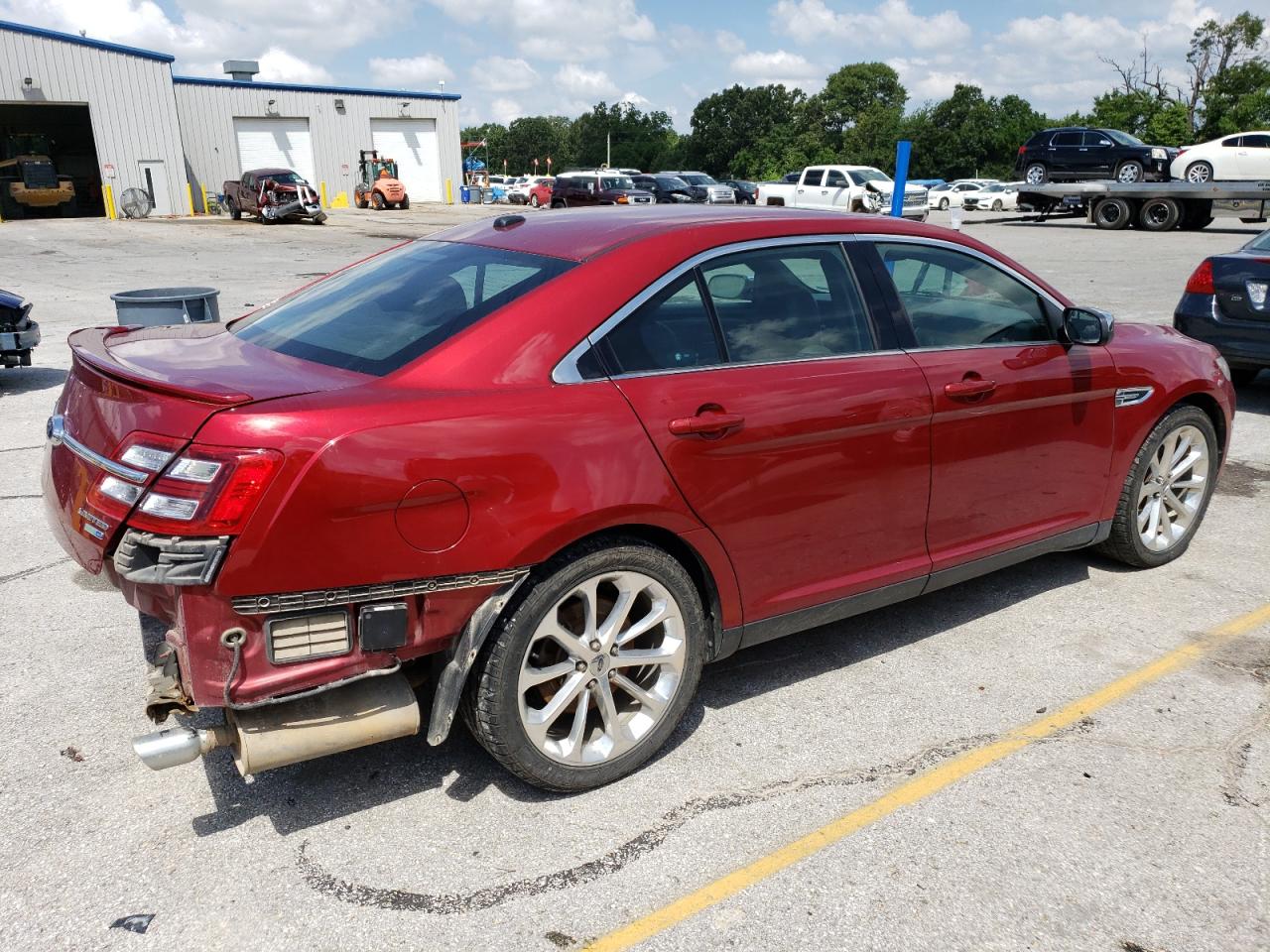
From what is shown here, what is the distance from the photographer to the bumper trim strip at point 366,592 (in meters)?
2.47

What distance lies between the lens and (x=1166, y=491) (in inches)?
188

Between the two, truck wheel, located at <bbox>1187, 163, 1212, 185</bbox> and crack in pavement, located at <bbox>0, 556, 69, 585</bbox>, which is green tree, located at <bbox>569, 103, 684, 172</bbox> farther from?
crack in pavement, located at <bbox>0, 556, 69, 585</bbox>

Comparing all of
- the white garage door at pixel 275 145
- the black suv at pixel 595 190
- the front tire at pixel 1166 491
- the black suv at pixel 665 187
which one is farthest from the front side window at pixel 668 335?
the white garage door at pixel 275 145

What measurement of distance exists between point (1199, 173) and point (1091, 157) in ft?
10.5

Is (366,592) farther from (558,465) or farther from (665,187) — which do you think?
(665,187)

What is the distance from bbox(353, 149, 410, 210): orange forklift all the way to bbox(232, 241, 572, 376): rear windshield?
41165 mm

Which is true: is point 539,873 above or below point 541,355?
Answer: below

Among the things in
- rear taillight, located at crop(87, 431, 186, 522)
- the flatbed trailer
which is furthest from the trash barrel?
the flatbed trailer

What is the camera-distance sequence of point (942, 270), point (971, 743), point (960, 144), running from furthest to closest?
point (960, 144), point (942, 270), point (971, 743)

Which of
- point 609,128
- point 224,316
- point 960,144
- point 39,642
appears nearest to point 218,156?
point 224,316

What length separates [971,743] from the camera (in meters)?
3.36

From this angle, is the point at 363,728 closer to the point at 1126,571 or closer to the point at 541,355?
the point at 541,355

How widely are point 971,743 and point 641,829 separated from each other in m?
1.19

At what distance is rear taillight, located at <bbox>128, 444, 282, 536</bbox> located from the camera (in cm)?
241
